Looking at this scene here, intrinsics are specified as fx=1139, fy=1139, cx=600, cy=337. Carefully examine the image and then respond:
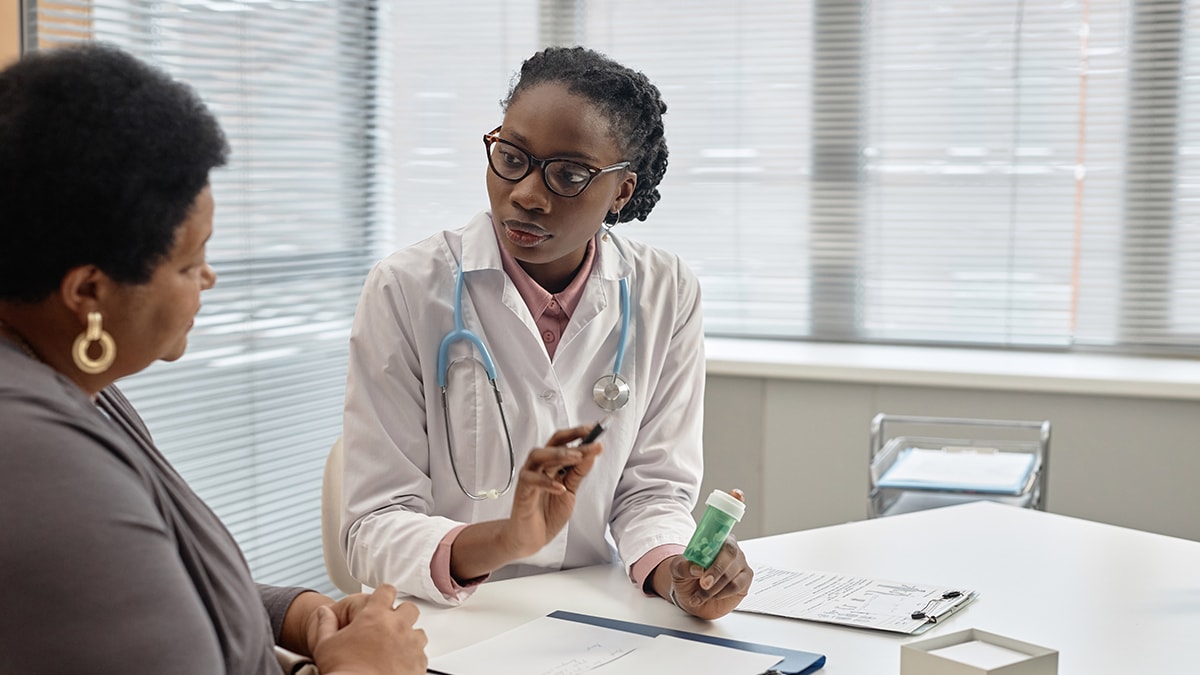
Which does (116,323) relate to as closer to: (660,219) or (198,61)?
(198,61)

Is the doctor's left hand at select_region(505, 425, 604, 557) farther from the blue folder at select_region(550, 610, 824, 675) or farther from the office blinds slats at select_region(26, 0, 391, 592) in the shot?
the office blinds slats at select_region(26, 0, 391, 592)

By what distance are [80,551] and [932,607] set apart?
103cm

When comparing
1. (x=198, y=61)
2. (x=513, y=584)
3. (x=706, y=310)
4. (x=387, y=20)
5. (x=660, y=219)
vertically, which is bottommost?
(x=513, y=584)

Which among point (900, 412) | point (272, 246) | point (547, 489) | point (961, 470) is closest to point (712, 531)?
point (547, 489)

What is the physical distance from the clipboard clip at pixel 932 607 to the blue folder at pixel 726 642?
0.63ft

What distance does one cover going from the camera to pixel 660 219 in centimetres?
344

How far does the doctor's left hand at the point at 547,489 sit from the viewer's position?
1249mm

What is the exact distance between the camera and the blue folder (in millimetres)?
1227

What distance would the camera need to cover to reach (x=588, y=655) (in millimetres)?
1251

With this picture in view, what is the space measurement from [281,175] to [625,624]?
2001 mm

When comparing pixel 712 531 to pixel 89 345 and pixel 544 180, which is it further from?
pixel 89 345

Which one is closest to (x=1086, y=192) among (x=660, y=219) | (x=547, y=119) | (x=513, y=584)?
(x=660, y=219)

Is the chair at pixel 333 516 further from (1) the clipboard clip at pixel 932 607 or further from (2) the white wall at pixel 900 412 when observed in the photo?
(2) the white wall at pixel 900 412

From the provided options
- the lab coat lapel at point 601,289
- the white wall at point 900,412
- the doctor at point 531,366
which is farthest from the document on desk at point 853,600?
the white wall at point 900,412
